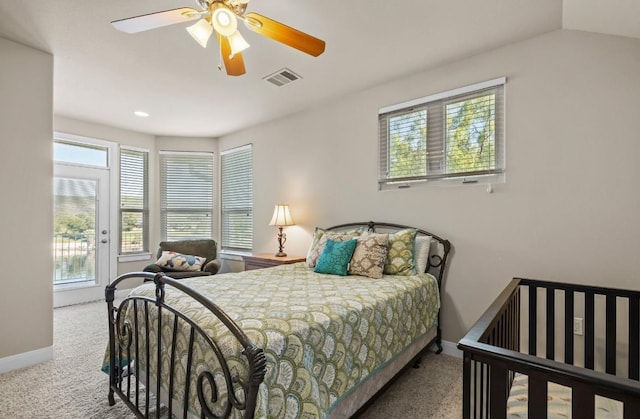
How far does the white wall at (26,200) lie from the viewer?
249 cm

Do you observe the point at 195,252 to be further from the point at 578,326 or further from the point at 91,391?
the point at 578,326

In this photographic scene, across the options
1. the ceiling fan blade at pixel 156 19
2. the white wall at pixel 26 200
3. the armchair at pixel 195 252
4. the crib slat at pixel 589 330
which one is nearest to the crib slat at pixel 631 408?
the crib slat at pixel 589 330

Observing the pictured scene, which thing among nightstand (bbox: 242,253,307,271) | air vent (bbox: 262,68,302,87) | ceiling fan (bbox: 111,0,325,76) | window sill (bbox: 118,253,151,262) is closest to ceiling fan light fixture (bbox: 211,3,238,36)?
ceiling fan (bbox: 111,0,325,76)

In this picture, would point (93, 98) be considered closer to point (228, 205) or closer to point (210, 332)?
point (228, 205)

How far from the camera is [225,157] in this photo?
17.4 ft

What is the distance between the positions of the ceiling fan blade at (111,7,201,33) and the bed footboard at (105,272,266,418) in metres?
1.32

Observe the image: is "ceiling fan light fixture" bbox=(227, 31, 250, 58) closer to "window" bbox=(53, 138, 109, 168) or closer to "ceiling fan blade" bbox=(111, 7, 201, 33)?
"ceiling fan blade" bbox=(111, 7, 201, 33)

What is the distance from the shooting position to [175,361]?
1.49 metres

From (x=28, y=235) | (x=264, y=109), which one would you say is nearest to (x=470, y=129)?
(x=264, y=109)

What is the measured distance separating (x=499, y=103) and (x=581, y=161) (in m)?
0.73

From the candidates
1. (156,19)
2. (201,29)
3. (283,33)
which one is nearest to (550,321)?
(283,33)

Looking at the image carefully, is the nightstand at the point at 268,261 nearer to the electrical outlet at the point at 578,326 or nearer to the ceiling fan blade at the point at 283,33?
the ceiling fan blade at the point at 283,33

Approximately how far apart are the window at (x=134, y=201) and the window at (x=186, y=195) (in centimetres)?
25

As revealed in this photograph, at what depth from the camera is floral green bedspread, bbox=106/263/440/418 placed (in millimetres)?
1250
